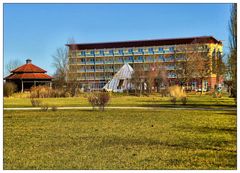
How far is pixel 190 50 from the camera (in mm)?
56281

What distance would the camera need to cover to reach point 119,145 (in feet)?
30.2

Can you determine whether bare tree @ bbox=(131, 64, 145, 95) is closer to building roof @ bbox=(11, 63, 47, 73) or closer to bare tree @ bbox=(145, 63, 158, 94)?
bare tree @ bbox=(145, 63, 158, 94)

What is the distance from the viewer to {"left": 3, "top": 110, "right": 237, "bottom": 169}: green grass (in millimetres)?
7301

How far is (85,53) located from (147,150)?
261 ft

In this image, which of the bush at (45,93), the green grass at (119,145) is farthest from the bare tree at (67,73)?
the green grass at (119,145)

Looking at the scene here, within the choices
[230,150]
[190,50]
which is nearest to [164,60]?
[190,50]

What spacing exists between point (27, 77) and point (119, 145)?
151ft

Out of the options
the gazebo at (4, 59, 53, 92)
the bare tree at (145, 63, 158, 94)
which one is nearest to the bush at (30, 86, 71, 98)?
the bare tree at (145, 63, 158, 94)

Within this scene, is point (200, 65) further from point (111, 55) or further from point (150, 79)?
point (111, 55)

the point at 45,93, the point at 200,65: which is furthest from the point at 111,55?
the point at 45,93

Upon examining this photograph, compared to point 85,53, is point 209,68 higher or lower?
lower

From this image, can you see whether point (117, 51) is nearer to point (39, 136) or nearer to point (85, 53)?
point (85, 53)

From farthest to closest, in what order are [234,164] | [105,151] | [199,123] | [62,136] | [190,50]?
[190,50], [199,123], [62,136], [105,151], [234,164]

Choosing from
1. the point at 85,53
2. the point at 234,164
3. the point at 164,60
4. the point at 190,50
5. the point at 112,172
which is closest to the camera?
the point at 112,172
